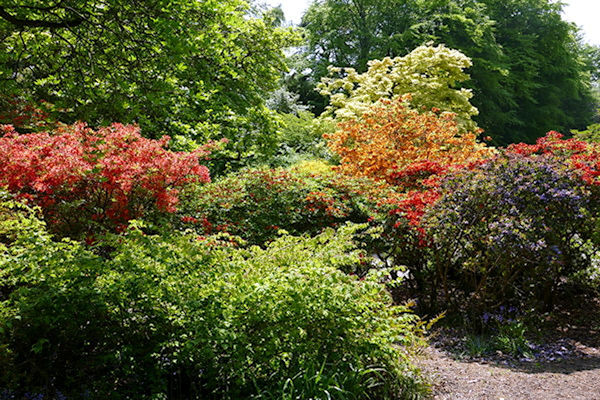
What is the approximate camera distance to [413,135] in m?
8.94

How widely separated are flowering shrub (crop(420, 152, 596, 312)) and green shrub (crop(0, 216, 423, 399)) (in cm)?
204

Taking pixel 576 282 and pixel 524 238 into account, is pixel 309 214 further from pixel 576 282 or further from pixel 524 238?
pixel 576 282

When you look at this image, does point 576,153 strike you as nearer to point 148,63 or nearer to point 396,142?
point 396,142

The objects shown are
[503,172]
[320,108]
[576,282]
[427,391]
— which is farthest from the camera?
[320,108]

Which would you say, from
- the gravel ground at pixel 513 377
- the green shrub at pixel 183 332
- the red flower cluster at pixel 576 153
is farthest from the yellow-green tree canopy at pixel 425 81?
the green shrub at pixel 183 332

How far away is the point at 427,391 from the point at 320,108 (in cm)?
2119

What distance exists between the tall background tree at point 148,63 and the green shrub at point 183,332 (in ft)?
12.1

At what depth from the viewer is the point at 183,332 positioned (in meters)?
2.93

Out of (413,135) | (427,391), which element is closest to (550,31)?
(413,135)

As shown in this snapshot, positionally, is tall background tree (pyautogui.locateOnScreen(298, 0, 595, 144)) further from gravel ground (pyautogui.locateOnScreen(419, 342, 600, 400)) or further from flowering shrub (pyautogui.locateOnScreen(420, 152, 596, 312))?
gravel ground (pyautogui.locateOnScreen(419, 342, 600, 400))

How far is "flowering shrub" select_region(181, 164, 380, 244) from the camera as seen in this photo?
627 centimetres

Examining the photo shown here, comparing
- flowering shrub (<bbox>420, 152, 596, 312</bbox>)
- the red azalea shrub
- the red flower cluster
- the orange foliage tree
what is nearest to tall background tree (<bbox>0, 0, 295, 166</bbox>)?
the red azalea shrub

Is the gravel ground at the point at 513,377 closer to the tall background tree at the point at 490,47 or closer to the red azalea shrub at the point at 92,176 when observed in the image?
the red azalea shrub at the point at 92,176

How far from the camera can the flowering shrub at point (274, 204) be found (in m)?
6.27
